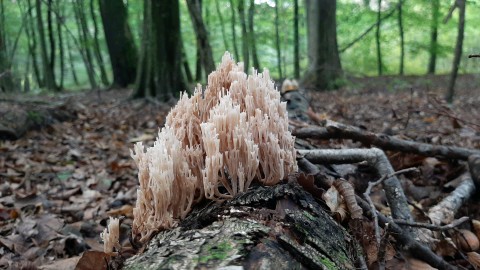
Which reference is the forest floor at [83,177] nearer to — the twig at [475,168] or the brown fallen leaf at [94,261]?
the twig at [475,168]

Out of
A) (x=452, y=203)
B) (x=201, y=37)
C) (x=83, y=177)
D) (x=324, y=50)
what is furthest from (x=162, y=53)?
(x=452, y=203)

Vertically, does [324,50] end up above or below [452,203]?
above

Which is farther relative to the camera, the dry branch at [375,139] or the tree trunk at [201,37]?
the tree trunk at [201,37]

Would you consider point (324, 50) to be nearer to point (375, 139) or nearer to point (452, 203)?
point (375, 139)

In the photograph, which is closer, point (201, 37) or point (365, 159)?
point (365, 159)

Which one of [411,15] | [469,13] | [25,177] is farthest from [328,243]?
[469,13]

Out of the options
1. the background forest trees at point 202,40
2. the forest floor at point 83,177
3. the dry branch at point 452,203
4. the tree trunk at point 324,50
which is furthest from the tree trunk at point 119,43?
the dry branch at point 452,203

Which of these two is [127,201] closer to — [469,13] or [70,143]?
[70,143]

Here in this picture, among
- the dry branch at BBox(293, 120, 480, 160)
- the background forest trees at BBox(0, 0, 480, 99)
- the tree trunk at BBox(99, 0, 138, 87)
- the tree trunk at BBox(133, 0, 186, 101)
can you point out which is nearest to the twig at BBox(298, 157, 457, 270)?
the dry branch at BBox(293, 120, 480, 160)
